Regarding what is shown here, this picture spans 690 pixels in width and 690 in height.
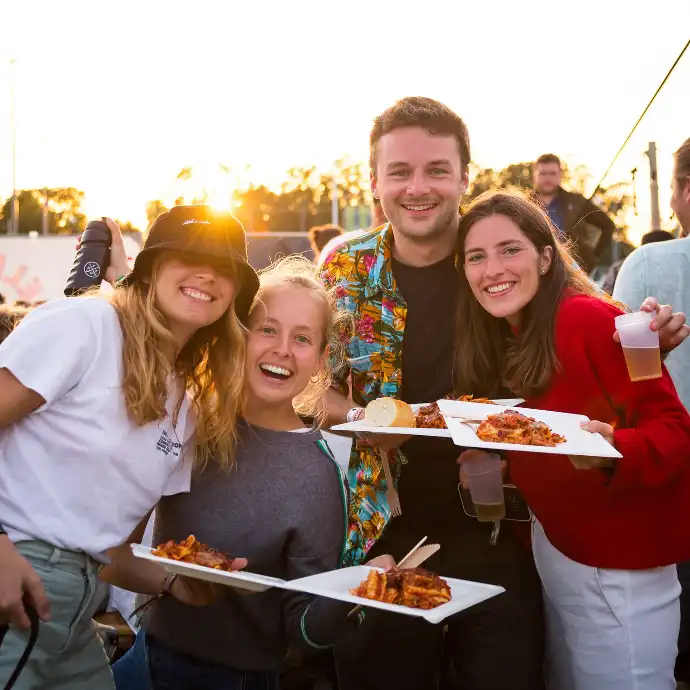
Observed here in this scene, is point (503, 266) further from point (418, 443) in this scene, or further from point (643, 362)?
point (418, 443)

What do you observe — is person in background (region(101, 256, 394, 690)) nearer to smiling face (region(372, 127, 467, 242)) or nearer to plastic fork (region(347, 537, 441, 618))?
plastic fork (region(347, 537, 441, 618))

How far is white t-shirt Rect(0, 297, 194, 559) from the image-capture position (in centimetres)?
234

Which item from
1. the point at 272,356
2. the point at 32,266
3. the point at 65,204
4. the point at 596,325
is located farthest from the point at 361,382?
the point at 65,204

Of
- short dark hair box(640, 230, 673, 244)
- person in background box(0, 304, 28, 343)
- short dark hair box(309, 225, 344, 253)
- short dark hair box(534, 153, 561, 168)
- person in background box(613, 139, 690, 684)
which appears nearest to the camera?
person in background box(613, 139, 690, 684)

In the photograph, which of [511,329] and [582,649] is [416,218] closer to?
[511,329]

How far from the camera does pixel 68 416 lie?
2.41 meters

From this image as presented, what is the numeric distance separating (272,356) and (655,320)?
1.30 metres

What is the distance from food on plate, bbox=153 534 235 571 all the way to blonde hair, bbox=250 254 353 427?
2.91 feet

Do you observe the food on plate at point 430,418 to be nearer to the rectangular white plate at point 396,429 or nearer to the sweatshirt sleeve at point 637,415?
the rectangular white plate at point 396,429

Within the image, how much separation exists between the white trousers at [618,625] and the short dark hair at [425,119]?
5.56ft

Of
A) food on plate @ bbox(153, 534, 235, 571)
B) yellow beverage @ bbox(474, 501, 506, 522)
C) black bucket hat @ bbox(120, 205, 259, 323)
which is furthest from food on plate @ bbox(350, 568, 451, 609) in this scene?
black bucket hat @ bbox(120, 205, 259, 323)

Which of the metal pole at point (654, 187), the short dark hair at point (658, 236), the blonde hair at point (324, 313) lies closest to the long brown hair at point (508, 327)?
the blonde hair at point (324, 313)

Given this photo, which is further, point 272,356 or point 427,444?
point 427,444

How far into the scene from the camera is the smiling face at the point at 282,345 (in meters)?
3.03
